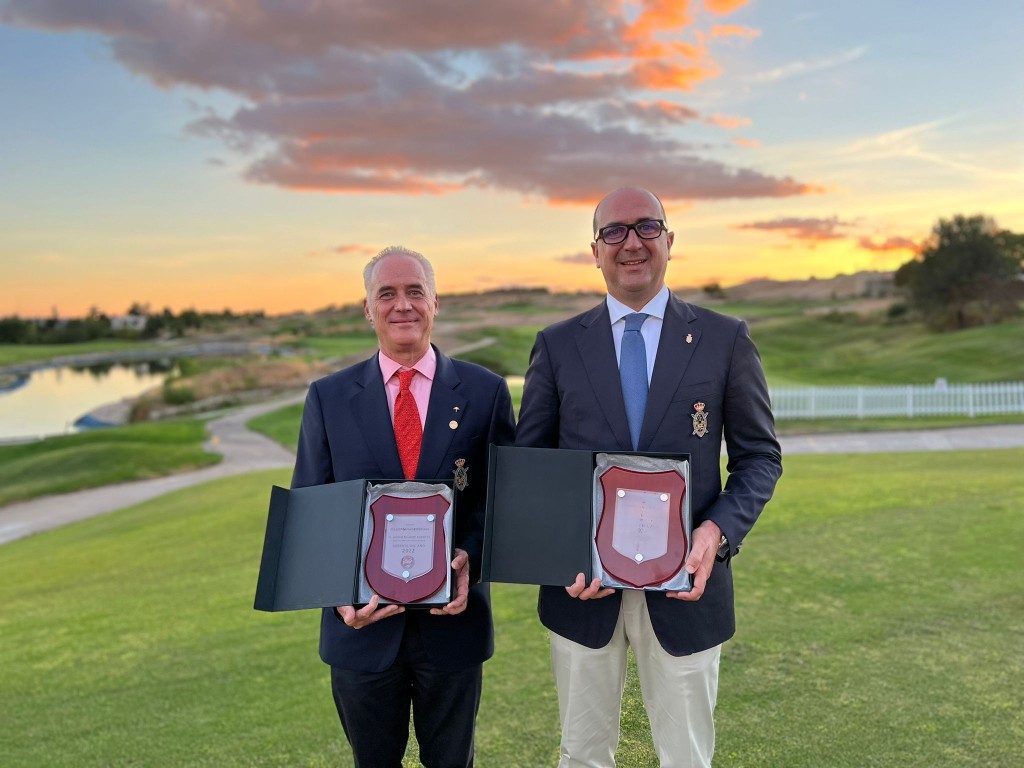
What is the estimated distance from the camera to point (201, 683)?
5586 millimetres

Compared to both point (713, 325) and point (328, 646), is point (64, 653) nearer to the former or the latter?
point (328, 646)

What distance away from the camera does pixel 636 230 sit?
8.57ft

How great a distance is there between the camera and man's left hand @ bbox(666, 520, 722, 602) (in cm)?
232

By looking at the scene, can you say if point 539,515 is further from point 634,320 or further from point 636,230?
point 636,230

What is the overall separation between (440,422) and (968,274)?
53052 millimetres

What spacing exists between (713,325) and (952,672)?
11.4 feet

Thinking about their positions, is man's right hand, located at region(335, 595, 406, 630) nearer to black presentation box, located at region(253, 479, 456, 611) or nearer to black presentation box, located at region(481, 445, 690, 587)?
black presentation box, located at region(253, 479, 456, 611)

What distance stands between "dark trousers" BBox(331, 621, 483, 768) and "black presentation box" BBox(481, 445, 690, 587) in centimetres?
65

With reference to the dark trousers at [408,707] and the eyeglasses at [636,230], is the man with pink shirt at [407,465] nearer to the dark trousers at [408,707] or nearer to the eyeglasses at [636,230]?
the dark trousers at [408,707]

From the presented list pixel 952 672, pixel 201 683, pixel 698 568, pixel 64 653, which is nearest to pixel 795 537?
pixel 952 672

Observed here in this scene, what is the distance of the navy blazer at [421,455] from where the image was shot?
2.82 meters

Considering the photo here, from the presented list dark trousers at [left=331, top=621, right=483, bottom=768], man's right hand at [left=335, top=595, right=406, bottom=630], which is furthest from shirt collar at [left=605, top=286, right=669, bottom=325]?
dark trousers at [left=331, top=621, right=483, bottom=768]

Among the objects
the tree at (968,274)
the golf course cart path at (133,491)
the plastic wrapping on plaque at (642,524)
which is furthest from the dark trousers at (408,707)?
the tree at (968,274)

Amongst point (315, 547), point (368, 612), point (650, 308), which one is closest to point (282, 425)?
point (315, 547)
